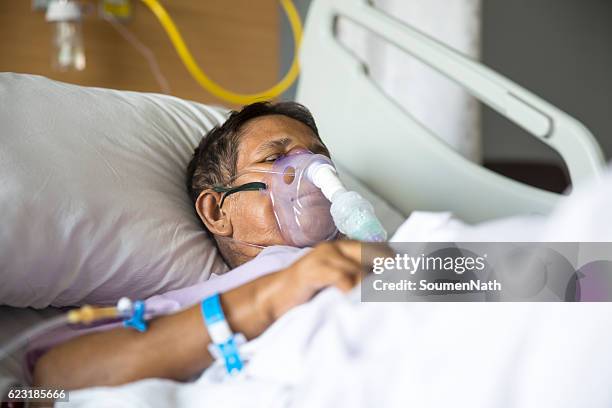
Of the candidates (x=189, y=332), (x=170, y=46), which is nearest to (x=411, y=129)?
(x=189, y=332)

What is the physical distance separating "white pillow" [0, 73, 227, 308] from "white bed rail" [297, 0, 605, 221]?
483 mm

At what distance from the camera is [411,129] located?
1.68 m

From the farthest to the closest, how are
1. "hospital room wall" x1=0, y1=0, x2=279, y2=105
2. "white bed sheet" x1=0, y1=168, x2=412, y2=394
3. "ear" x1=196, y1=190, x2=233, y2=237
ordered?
"hospital room wall" x1=0, y1=0, x2=279, y2=105 < "ear" x1=196, y1=190, x2=233, y2=237 < "white bed sheet" x1=0, y1=168, x2=412, y2=394

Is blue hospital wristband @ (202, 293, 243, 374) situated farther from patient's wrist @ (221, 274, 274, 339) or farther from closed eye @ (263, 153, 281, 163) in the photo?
closed eye @ (263, 153, 281, 163)

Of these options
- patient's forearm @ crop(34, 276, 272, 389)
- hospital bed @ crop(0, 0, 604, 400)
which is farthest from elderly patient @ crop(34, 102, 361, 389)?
hospital bed @ crop(0, 0, 604, 400)

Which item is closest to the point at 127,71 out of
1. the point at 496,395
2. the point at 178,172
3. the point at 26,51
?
the point at 26,51

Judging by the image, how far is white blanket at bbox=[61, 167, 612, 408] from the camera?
0.67 m

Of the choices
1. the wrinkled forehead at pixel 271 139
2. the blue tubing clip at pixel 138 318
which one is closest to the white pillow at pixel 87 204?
the wrinkled forehead at pixel 271 139

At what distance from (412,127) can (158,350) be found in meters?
0.91

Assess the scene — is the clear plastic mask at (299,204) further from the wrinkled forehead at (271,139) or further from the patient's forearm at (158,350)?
the patient's forearm at (158,350)

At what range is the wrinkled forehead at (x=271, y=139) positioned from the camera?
4.45 ft

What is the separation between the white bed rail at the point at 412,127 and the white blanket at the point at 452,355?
0.62 metres

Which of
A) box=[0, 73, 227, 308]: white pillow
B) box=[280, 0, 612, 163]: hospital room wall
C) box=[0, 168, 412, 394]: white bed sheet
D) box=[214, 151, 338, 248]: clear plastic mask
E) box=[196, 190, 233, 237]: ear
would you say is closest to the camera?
box=[0, 168, 412, 394]: white bed sheet

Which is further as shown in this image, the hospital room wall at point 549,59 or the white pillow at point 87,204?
the hospital room wall at point 549,59
